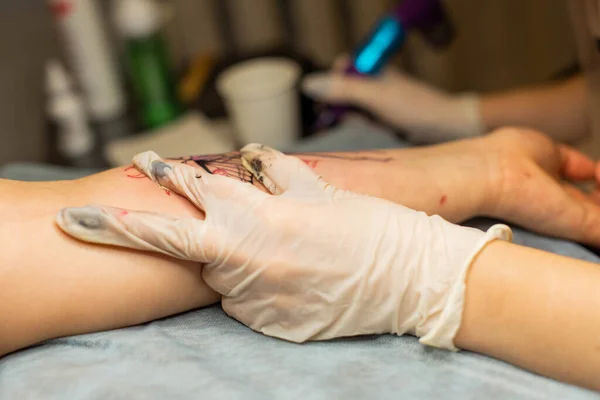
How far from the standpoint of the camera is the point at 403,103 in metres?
1.36

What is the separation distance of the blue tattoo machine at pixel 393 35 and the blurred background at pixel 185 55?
0.10 m

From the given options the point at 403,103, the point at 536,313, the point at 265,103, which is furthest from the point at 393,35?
the point at 536,313

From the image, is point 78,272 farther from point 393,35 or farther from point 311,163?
point 393,35

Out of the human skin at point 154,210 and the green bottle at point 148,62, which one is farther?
the green bottle at point 148,62

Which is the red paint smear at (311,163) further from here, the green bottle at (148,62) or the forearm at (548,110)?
the green bottle at (148,62)

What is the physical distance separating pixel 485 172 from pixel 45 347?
62 centimetres

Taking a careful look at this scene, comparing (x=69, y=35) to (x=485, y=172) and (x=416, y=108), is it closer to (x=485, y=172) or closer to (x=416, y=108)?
(x=416, y=108)

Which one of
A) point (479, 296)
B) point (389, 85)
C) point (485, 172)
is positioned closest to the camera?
point (479, 296)

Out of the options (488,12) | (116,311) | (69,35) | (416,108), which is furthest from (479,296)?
(488,12)

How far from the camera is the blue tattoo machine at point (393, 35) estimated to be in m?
1.29

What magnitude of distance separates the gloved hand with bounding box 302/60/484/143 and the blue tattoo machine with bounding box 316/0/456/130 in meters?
0.03

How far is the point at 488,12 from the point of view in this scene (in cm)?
182

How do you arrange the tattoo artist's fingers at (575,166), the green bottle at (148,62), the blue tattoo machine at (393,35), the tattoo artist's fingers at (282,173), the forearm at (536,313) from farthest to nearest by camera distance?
the green bottle at (148,62)
the blue tattoo machine at (393,35)
the tattoo artist's fingers at (575,166)
the tattoo artist's fingers at (282,173)
the forearm at (536,313)

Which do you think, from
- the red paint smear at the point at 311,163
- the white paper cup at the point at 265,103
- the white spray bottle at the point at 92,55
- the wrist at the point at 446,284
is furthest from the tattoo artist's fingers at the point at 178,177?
the white spray bottle at the point at 92,55
